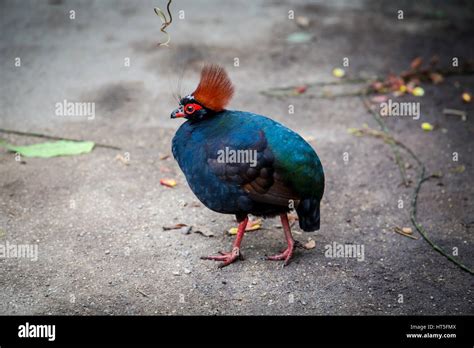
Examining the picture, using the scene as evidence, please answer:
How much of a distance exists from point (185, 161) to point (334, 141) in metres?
2.56

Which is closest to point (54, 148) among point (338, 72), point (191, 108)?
point (191, 108)

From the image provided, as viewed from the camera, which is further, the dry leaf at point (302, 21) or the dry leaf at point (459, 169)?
the dry leaf at point (302, 21)

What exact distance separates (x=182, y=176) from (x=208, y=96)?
158cm

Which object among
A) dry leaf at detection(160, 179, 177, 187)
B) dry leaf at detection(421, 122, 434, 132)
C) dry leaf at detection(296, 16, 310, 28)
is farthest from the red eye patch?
dry leaf at detection(296, 16, 310, 28)

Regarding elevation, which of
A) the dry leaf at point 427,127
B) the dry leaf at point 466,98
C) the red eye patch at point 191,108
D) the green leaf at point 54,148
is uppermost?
the dry leaf at point 466,98

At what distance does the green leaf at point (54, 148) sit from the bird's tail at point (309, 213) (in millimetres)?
2662

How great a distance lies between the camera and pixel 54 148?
6.31m

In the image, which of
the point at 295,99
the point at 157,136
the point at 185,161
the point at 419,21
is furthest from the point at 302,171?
the point at 419,21

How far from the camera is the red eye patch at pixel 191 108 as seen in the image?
4746 millimetres

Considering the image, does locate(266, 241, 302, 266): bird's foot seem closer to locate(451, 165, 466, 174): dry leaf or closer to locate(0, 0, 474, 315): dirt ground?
locate(0, 0, 474, 315): dirt ground

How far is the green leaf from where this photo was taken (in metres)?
6.18

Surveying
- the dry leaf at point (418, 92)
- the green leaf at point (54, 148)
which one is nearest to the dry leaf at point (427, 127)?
the dry leaf at point (418, 92)

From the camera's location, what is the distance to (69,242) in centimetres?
504

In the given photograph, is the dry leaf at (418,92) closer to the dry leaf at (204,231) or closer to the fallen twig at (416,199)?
the fallen twig at (416,199)
